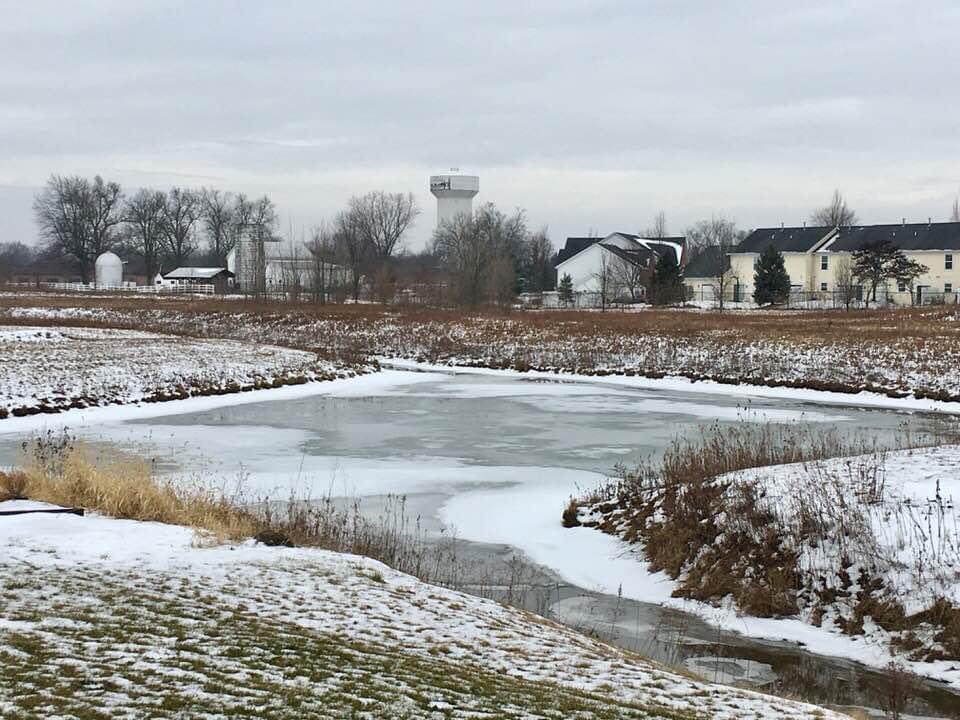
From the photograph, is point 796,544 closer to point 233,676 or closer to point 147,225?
point 233,676

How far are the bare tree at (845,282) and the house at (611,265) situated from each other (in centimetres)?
1580

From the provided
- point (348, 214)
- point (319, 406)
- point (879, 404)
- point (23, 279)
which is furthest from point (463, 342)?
point (23, 279)

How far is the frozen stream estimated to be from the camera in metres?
9.02

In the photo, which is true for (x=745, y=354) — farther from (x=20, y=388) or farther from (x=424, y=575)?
(x=424, y=575)

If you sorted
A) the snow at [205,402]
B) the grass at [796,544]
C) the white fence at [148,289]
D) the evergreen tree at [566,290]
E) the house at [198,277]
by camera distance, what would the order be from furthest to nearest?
the house at [198,277]
the white fence at [148,289]
the evergreen tree at [566,290]
the snow at [205,402]
the grass at [796,544]

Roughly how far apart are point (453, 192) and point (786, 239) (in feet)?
138

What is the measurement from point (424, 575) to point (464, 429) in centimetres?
1121

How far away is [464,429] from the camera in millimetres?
21547

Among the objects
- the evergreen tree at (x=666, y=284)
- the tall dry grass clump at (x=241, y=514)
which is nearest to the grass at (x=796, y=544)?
the tall dry grass clump at (x=241, y=514)

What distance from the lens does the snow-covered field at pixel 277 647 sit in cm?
556

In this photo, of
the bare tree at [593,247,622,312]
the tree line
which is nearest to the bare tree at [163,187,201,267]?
the tree line

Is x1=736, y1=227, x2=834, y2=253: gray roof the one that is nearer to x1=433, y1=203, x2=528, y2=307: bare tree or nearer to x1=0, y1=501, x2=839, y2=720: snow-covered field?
x1=433, y1=203, x2=528, y2=307: bare tree

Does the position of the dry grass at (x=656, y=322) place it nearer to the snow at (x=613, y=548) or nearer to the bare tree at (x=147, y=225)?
the snow at (x=613, y=548)

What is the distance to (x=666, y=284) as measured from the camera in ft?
253
